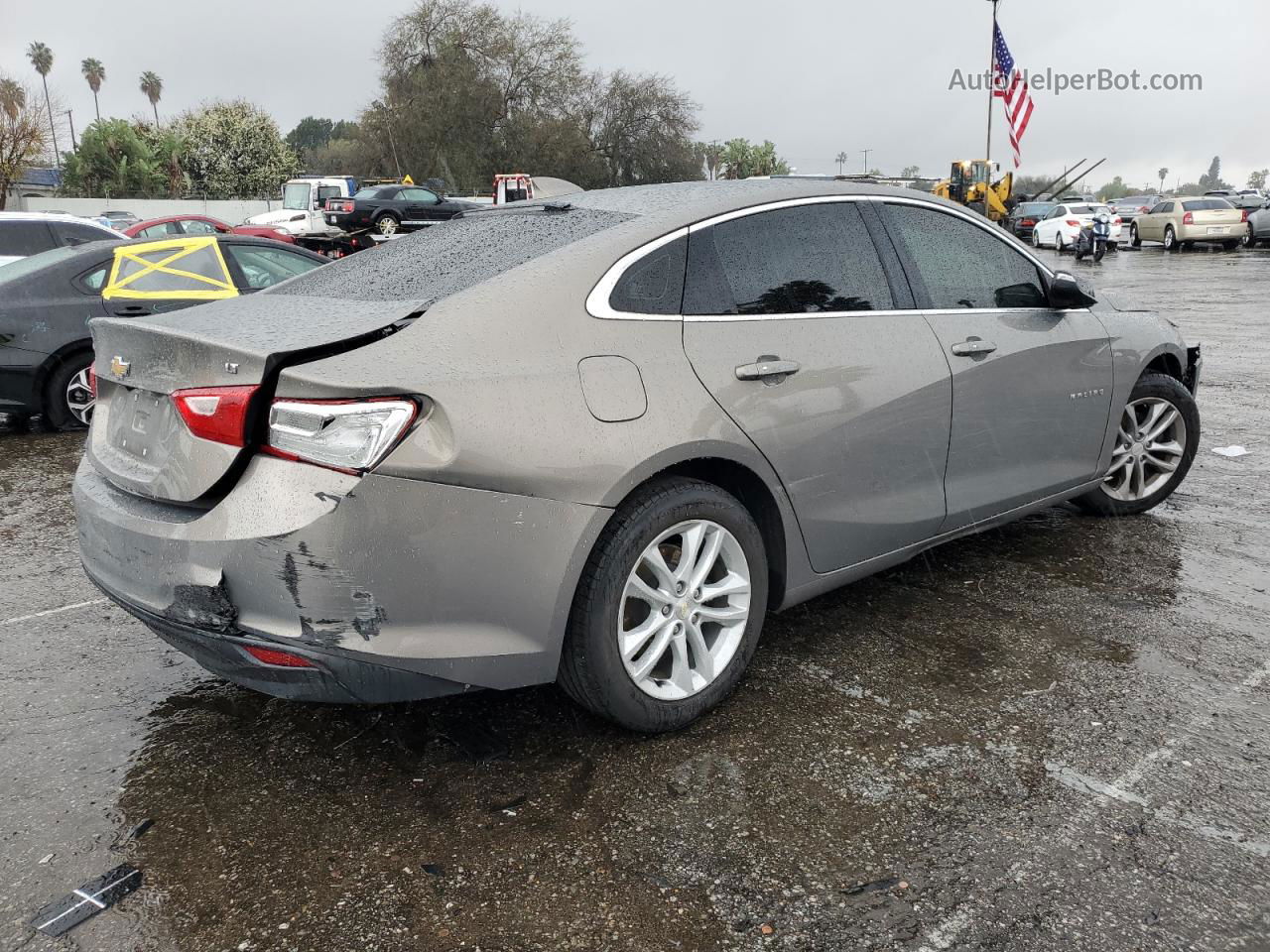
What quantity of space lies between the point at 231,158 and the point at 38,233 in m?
50.2

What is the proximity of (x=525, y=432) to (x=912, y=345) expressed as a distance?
→ 5.29ft

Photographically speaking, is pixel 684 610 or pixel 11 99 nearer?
pixel 684 610

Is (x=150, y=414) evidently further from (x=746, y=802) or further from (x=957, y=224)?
(x=957, y=224)

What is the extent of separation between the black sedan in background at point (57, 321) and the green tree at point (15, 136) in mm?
42196

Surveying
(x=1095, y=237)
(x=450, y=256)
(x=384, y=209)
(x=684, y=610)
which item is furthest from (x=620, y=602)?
(x=1095, y=237)

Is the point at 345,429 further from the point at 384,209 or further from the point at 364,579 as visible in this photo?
the point at 384,209

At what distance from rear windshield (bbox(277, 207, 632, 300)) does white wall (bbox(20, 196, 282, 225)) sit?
47.1m

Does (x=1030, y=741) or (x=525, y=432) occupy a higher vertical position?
(x=525, y=432)

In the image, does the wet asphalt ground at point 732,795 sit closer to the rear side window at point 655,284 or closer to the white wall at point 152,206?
the rear side window at point 655,284

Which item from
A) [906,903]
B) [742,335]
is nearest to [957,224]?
[742,335]

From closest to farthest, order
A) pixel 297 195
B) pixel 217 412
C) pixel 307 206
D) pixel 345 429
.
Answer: pixel 345 429 < pixel 217 412 < pixel 307 206 < pixel 297 195

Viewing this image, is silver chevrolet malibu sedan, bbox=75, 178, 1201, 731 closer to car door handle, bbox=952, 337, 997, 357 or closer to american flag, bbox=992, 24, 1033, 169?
car door handle, bbox=952, 337, 997, 357

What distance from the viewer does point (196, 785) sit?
2.87m

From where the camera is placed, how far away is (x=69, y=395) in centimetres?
784
